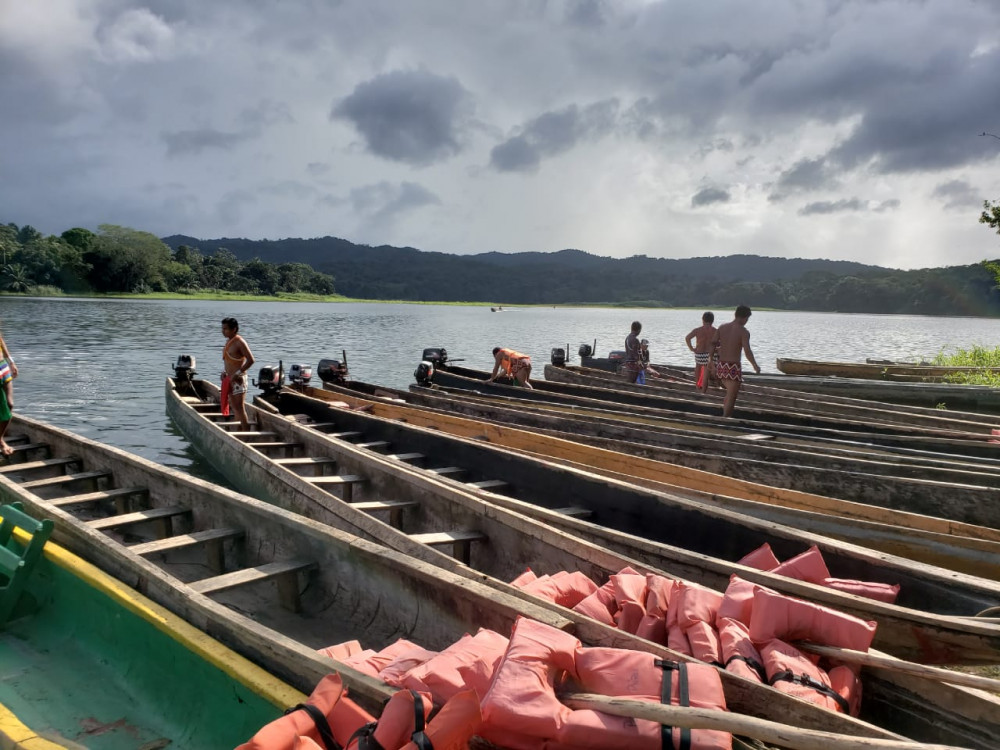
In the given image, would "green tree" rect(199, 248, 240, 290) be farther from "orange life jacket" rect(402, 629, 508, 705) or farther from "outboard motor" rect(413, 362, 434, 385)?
"orange life jacket" rect(402, 629, 508, 705)

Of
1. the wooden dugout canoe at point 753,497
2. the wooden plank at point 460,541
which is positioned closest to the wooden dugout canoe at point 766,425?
the wooden dugout canoe at point 753,497

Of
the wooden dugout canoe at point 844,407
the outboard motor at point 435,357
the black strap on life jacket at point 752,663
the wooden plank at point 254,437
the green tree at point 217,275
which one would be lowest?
the wooden plank at point 254,437

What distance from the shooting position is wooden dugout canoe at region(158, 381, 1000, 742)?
266 cm

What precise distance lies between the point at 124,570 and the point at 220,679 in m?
1.37

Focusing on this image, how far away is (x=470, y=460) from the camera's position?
7086mm

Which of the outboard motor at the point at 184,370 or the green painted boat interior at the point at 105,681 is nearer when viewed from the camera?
the green painted boat interior at the point at 105,681

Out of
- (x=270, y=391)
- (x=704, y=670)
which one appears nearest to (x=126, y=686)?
(x=704, y=670)

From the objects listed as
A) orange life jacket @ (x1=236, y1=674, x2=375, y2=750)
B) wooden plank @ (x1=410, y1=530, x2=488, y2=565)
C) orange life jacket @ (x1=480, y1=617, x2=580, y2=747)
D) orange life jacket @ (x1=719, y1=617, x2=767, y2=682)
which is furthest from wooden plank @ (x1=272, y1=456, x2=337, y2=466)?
orange life jacket @ (x1=719, y1=617, x2=767, y2=682)

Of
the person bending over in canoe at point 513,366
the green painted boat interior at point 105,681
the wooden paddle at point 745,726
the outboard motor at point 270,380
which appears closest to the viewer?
the wooden paddle at point 745,726

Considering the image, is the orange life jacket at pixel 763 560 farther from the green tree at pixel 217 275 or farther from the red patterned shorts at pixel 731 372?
the green tree at pixel 217 275

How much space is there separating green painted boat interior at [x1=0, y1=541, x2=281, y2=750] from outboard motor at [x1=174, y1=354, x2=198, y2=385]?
8496 millimetres

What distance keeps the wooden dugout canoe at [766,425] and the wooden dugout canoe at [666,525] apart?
358 centimetres

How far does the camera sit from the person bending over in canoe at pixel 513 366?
12.7m

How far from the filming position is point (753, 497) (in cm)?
573
